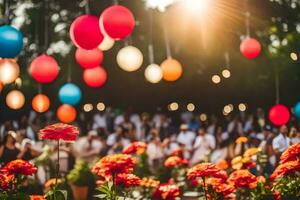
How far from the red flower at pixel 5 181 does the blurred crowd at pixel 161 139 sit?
3093 millimetres

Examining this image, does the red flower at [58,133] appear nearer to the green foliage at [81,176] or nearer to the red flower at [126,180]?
the red flower at [126,180]

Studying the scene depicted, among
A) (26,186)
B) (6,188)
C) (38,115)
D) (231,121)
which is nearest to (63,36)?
(38,115)

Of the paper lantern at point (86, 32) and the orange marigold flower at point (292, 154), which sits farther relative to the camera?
the paper lantern at point (86, 32)

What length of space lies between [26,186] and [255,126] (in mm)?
9880

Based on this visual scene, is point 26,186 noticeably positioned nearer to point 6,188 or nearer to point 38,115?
point 6,188

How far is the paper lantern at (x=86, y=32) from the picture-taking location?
17.9ft

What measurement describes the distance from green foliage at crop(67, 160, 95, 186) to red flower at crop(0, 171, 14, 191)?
4159 mm

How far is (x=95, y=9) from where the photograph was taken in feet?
43.0

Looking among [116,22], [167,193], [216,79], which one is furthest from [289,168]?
[216,79]

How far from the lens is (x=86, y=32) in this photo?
5465mm

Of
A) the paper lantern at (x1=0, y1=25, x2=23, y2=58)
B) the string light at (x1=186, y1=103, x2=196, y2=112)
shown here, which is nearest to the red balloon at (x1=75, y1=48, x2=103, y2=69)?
the paper lantern at (x1=0, y1=25, x2=23, y2=58)

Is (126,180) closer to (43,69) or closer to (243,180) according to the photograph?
(243,180)

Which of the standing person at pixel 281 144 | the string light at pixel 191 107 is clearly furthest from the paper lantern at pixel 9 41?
the string light at pixel 191 107

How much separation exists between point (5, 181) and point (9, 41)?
2846 millimetres
